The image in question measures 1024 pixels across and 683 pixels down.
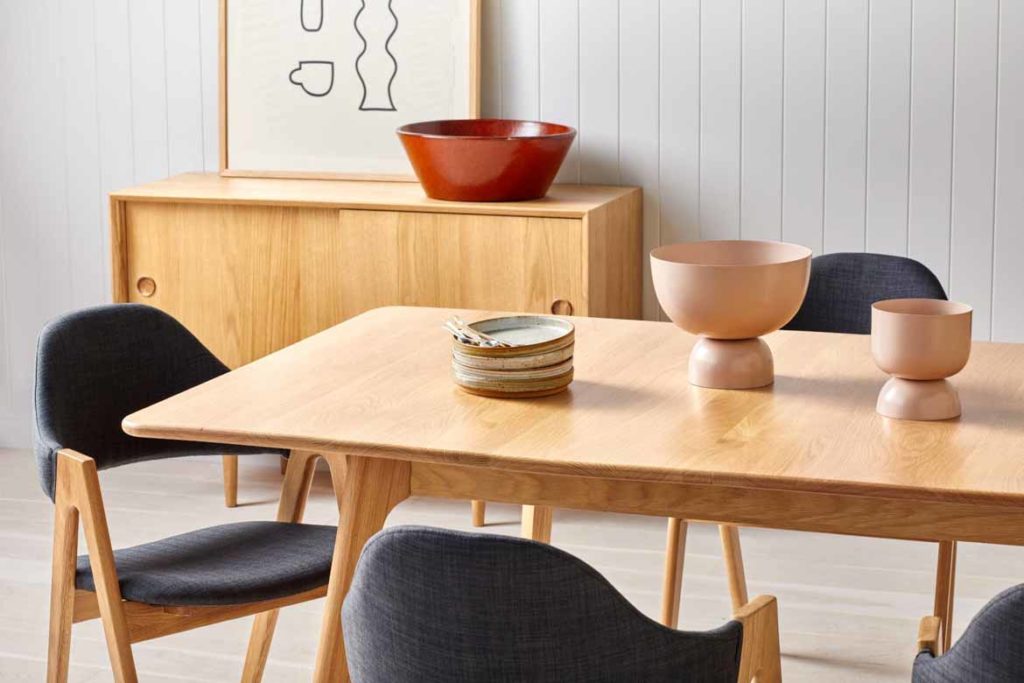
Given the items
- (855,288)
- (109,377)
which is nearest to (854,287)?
(855,288)

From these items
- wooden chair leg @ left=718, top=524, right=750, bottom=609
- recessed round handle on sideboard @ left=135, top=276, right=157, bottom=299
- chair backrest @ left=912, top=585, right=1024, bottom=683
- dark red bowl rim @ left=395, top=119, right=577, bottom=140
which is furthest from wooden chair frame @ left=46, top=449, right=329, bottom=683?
recessed round handle on sideboard @ left=135, top=276, right=157, bottom=299

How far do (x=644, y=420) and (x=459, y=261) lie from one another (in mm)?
1826

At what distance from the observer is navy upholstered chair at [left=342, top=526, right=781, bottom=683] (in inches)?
58.4

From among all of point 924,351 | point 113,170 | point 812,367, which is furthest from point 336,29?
point 924,351

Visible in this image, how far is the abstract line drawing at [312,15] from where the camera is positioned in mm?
4266

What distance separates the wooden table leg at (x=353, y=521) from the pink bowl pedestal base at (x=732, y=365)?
0.51 meters

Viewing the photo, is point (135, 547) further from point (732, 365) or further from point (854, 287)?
point (854, 287)

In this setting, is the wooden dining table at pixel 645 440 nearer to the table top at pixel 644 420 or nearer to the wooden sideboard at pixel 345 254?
the table top at pixel 644 420

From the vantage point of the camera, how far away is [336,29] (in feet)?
14.0

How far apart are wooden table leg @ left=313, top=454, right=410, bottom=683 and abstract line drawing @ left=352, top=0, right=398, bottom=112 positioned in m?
2.24

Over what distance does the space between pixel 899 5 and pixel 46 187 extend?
270cm

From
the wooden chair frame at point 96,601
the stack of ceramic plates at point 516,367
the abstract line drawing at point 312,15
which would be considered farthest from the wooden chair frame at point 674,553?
the abstract line drawing at point 312,15

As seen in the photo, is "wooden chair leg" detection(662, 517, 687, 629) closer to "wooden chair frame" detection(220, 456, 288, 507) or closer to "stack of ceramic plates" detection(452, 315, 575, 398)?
"stack of ceramic plates" detection(452, 315, 575, 398)

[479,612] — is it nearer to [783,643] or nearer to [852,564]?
[783,643]
